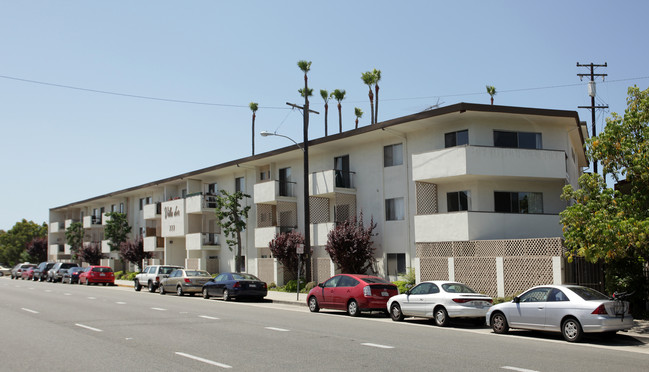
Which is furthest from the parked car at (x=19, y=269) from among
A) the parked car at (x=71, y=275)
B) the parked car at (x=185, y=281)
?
the parked car at (x=185, y=281)

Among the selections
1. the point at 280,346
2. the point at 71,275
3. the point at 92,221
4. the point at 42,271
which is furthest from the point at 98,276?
the point at 280,346

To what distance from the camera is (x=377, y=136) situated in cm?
3005

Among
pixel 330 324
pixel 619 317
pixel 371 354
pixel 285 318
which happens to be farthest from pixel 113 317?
pixel 619 317

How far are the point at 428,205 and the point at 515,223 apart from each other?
3.93 m

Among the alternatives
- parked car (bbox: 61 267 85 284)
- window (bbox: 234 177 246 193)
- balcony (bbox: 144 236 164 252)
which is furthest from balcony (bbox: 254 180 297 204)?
parked car (bbox: 61 267 85 284)

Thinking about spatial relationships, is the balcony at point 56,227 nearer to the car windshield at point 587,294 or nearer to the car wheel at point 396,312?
the car wheel at point 396,312

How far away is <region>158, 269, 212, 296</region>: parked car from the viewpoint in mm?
31219

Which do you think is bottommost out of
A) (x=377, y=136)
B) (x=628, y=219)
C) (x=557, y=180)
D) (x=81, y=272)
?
(x=81, y=272)

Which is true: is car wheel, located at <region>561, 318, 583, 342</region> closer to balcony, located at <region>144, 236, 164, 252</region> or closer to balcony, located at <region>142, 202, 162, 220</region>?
balcony, located at <region>144, 236, 164, 252</region>

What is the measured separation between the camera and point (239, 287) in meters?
27.0

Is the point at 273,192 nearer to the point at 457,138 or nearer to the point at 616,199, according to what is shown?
the point at 457,138

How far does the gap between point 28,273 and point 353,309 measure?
48.1m

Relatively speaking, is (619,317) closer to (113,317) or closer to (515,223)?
(515,223)

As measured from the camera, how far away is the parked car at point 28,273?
188 feet
